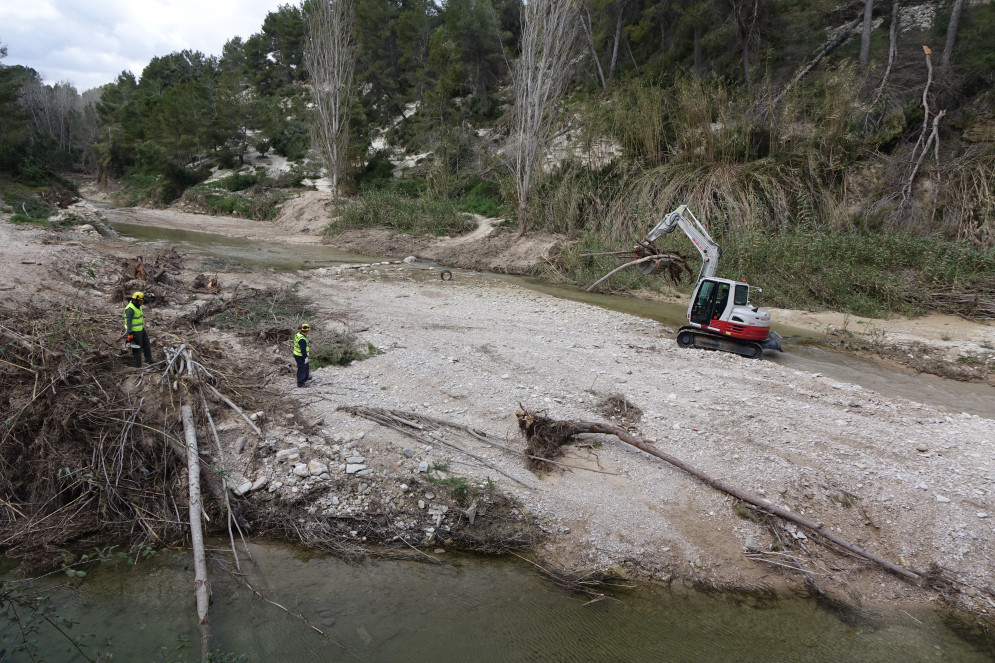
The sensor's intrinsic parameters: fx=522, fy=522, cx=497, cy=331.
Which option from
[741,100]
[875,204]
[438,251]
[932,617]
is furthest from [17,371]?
[741,100]

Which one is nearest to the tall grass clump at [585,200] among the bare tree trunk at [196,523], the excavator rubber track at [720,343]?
the excavator rubber track at [720,343]

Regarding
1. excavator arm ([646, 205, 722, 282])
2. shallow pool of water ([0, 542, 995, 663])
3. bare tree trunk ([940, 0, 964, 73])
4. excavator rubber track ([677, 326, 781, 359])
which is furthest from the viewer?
bare tree trunk ([940, 0, 964, 73])

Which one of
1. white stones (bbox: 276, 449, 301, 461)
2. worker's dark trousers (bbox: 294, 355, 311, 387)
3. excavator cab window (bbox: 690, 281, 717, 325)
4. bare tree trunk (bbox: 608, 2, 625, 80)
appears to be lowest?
white stones (bbox: 276, 449, 301, 461)

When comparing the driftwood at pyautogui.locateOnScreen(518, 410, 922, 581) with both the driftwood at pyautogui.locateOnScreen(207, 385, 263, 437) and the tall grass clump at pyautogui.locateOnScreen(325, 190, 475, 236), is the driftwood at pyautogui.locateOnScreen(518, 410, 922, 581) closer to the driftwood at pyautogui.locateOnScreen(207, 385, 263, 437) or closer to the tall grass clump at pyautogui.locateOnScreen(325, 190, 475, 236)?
the driftwood at pyautogui.locateOnScreen(207, 385, 263, 437)

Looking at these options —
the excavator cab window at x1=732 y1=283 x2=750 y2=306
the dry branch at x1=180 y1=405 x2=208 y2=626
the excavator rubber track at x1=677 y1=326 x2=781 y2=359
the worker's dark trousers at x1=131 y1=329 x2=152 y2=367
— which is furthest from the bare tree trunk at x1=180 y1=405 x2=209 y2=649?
the excavator cab window at x1=732 y1=283 x2=750 y2=306

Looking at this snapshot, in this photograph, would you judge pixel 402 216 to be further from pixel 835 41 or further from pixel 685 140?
pixel 835 41

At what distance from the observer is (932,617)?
4750 mm

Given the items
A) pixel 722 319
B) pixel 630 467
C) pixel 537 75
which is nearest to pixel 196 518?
pixel 630 467

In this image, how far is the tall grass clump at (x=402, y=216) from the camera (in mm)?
26109

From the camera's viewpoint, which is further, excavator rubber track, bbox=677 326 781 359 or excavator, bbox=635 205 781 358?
excavator rubber track, bbox=677 326 781 359

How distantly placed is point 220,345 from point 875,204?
63.2 ft

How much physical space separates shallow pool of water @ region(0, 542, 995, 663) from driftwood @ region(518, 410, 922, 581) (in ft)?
1.71

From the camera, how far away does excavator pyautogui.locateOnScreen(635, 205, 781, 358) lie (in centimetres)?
1054

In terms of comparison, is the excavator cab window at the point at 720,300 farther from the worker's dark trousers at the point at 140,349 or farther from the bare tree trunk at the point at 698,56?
the bare tree trunk at the point at 698,56
